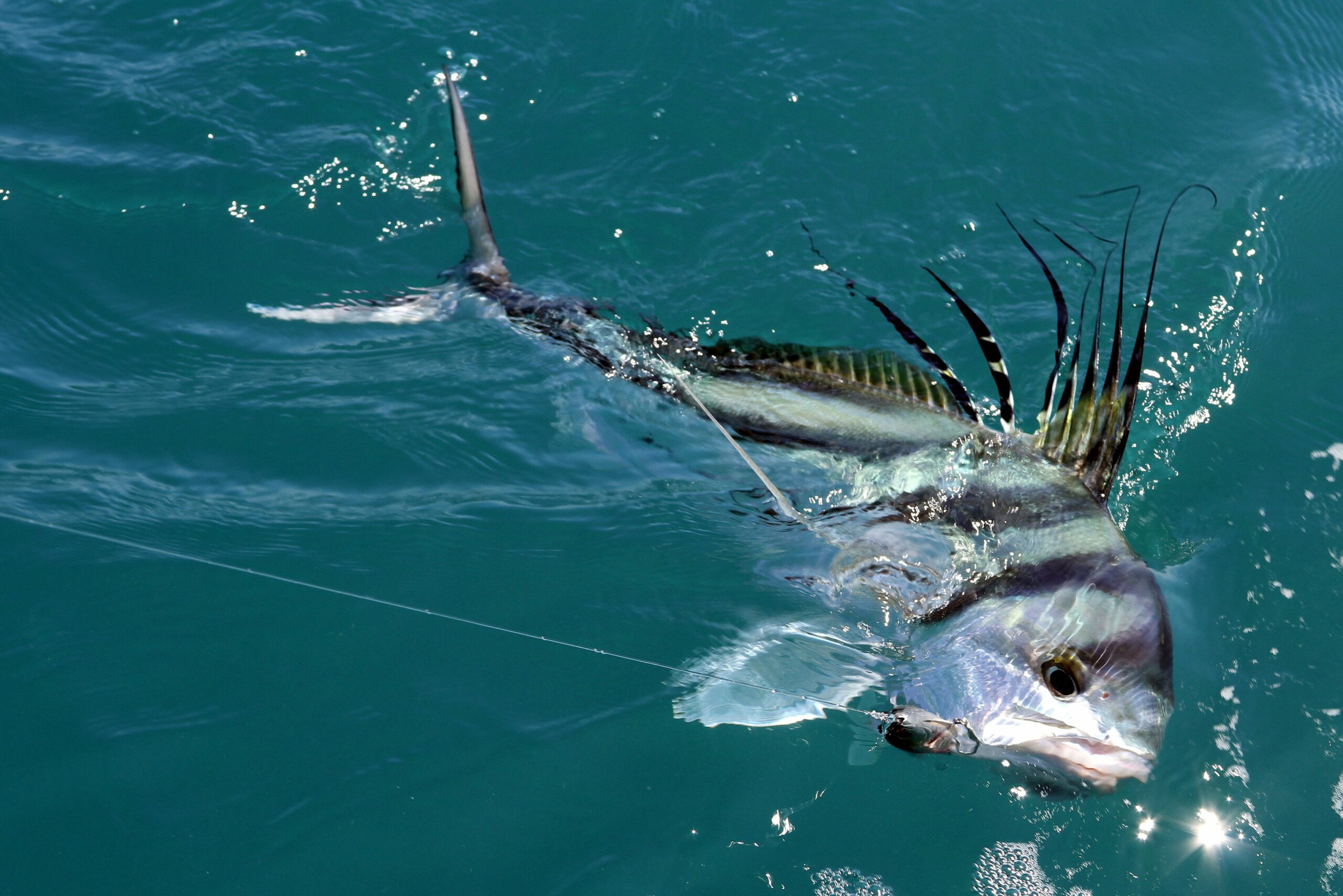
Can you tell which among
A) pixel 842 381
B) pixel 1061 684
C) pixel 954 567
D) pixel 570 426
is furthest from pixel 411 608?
pixel 1061 684

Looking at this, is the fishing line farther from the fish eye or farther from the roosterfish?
the fish eye

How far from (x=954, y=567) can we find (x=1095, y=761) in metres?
0.86

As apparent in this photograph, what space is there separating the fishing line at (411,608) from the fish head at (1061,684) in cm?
33

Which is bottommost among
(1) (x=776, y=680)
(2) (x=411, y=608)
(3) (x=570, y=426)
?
(1) (x=776, y=680)

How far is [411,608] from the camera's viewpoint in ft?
13.2

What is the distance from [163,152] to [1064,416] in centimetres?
503

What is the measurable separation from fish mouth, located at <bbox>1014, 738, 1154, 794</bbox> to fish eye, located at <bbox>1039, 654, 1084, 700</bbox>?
144 millimetres

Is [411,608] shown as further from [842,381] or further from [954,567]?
[954,567]

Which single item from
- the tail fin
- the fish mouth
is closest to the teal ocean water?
the tail fin

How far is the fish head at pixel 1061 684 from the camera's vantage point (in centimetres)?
311

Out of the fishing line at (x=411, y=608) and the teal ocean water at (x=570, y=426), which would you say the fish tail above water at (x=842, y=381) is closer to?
the teal ocean water at (x=570, y=426)

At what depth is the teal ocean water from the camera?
350 cm

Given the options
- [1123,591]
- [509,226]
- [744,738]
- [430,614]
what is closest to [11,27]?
[509,226]

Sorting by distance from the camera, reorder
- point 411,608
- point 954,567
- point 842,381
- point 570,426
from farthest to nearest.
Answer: point 570,426 → point 842,381 → point 411,608 → point 954,567
